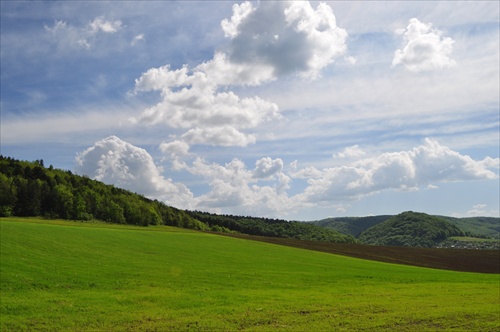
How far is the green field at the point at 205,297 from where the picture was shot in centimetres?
2247

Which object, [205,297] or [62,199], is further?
[62,199]

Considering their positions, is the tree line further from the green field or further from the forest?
the green field

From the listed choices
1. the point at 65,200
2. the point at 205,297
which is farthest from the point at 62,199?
the point at 205,297

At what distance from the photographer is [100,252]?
5359 cm

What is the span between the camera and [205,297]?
3008 cm

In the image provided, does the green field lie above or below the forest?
below

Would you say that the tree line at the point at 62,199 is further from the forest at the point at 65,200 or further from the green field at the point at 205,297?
the green field at the point at 205,297

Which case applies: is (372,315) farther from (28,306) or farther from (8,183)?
(8,183)

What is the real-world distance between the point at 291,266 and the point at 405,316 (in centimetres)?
3145

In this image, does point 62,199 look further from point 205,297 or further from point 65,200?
point 205,297

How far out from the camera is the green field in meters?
22.5

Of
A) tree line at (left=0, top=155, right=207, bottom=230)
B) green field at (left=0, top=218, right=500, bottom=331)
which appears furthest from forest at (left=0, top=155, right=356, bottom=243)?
green field at (left=0, top=218, right=500, bottom=331)

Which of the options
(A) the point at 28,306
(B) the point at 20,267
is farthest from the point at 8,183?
(A) the point at 28,306

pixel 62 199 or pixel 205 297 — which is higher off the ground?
pixel 62 199
